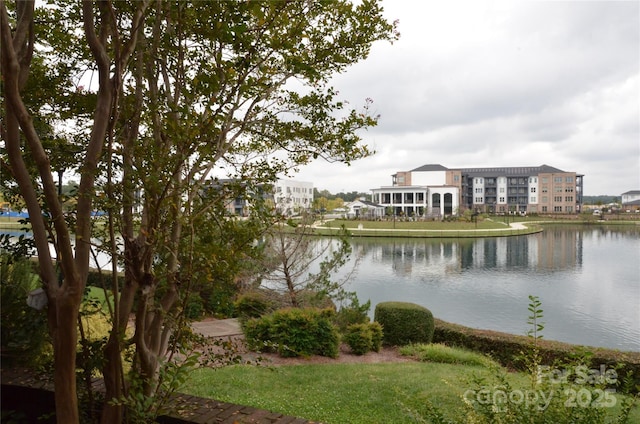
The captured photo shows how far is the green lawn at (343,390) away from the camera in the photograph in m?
4.29

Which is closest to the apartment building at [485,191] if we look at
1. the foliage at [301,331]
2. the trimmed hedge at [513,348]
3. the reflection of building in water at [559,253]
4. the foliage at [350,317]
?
the reflection of building in water at [559,253]

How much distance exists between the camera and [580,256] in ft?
88.0

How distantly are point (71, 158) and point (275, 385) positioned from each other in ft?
12.9

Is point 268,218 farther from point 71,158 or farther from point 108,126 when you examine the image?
point 71,158

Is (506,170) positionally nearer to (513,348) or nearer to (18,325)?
(513,348)

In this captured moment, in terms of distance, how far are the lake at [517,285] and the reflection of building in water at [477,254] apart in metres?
0.06

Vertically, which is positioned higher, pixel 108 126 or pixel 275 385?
pixel 108 126

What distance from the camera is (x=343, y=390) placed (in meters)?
5.10

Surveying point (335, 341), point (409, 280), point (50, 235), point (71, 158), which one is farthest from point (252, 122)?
point (409, 280)

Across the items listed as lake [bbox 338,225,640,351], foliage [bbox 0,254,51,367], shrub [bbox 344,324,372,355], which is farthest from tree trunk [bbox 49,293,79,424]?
lake [bbox 338,225,640,351]

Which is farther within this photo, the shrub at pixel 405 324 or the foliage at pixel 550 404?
the shrub at pixel 405 324

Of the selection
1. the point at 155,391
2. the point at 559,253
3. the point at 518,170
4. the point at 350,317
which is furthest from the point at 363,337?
the point at 518,170

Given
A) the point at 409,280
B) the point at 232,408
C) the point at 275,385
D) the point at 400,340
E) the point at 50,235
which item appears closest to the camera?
the point at 50,235

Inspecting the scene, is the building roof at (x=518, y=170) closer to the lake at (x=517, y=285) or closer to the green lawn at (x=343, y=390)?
the lake at (x=517, y=285)
